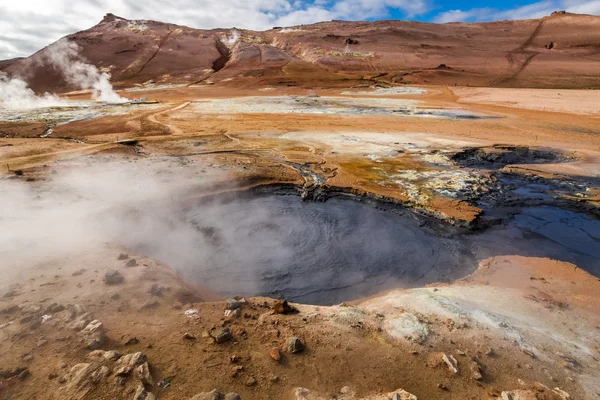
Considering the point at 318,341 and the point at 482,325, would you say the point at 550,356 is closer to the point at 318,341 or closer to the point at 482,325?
the point at 482,325

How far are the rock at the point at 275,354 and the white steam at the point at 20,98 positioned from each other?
39539 millimetres

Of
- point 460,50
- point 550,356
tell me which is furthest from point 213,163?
point 460,50

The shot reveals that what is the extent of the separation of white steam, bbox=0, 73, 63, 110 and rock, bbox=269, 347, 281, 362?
130 feet

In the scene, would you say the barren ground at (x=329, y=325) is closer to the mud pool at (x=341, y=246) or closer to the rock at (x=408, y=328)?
the rock at (x=408, y=328)

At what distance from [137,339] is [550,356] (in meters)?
5.05

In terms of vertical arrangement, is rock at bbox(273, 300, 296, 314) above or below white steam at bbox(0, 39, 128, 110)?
below

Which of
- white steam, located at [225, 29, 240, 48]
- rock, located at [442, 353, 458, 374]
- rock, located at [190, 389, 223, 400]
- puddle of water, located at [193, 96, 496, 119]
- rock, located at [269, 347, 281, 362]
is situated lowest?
rock, located at [442, 353, 458, 374]

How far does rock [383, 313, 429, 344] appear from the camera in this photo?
4438mm

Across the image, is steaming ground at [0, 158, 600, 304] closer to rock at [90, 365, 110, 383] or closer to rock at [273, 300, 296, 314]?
rock at [273, 300, 296, 314]

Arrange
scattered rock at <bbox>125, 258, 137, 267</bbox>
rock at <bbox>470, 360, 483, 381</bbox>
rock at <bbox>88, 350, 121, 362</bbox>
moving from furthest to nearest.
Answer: scattered rock at <bbox>125, 258, 137, 267</bbox> → rock at <bbox>470, 360, 483, 381</bbox> → rock at <bbox>88, 350, 121, 362</bbox>

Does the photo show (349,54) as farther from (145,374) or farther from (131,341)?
(145,374)

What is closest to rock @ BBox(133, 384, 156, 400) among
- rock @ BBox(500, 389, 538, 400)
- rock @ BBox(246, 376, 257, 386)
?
rock @ BBox(246, 376, 257, 386)

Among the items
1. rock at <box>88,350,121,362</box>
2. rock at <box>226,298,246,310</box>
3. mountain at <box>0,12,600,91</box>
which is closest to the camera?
rock at <box>88,350,121,362</box>

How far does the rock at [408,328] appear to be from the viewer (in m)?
4.44
